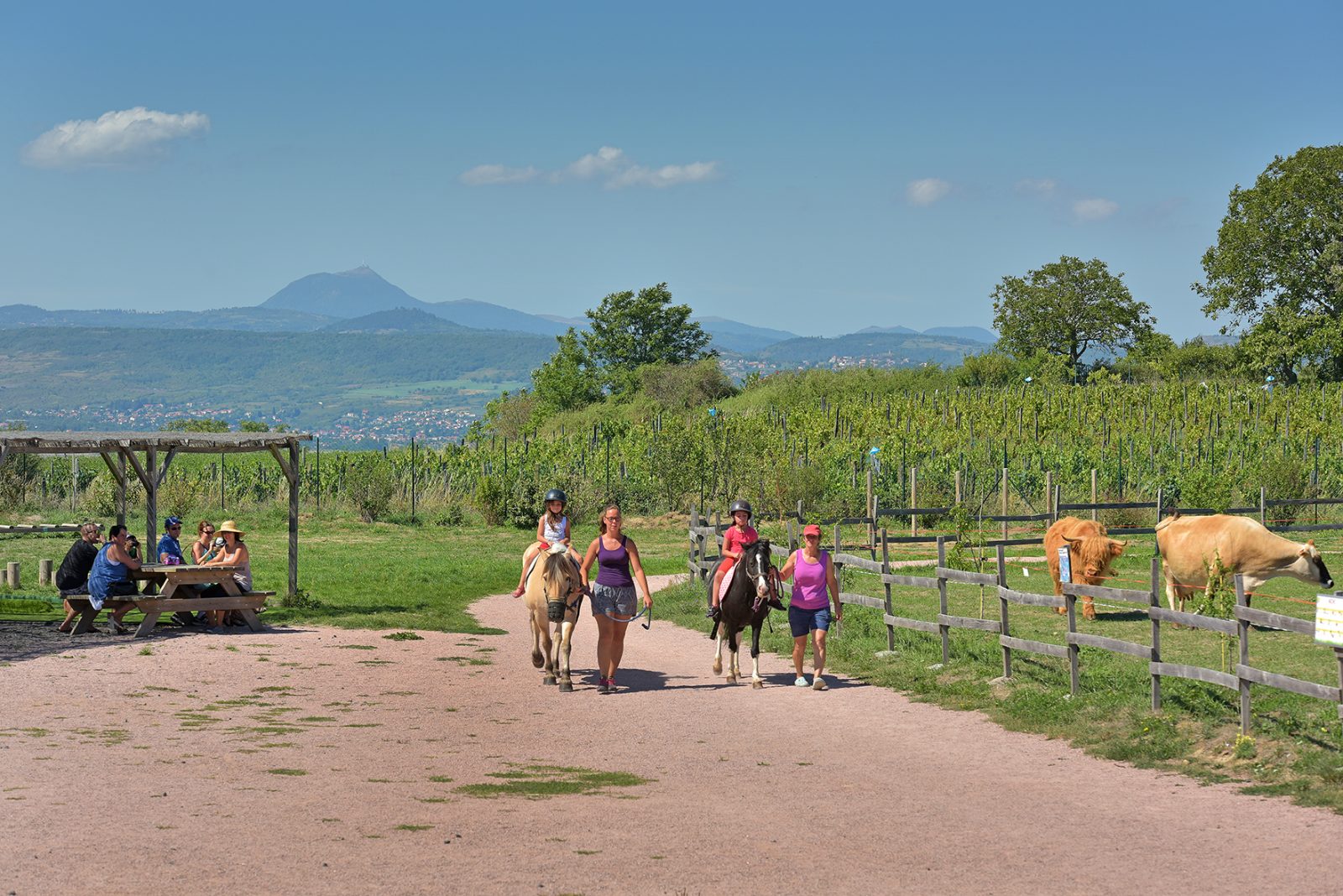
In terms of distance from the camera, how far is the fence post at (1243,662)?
10.8 meters

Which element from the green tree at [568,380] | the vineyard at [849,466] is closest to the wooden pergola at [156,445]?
the vineyard at [849,466]

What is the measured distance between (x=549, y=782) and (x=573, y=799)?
0.60 metres

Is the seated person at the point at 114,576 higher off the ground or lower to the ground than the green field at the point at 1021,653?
higher

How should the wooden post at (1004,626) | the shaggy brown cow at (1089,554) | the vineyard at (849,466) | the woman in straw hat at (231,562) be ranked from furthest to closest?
the vineyard at (849,466) < the shaggy brown cow at (1089,554) < the woman in straw hat at (231,562) < the wooden post at (1004,626)

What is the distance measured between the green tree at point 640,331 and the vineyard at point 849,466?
61298 mm

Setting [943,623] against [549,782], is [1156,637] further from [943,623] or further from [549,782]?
[549,782]

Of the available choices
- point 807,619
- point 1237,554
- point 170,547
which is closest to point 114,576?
point 170,547

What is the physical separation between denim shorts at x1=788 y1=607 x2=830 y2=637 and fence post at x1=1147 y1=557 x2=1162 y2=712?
10.6 ft

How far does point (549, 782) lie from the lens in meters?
10.1

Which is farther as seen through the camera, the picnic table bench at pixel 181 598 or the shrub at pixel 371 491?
the shrub at pixel 371 491

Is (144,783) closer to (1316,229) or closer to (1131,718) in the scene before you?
(1131,718)

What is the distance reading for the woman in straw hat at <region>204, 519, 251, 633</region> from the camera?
733 inches

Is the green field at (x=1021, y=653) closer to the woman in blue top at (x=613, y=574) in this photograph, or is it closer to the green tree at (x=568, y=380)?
the woman in blue top at (x=613, y=574)

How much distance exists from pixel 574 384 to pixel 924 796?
97423 millimetres
